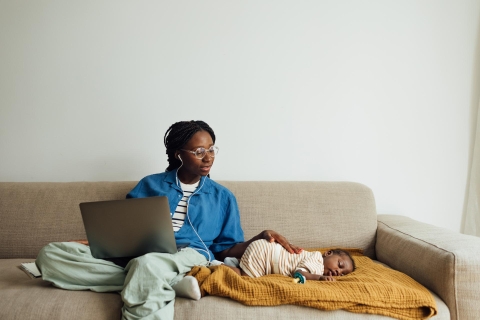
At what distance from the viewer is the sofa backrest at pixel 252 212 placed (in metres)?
2.06

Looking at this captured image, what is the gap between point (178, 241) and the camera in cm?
193

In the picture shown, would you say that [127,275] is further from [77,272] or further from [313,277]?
[313,277]

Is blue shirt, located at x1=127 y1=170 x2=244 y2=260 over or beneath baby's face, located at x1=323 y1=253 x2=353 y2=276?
over

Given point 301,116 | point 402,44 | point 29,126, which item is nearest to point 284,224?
point 301,116

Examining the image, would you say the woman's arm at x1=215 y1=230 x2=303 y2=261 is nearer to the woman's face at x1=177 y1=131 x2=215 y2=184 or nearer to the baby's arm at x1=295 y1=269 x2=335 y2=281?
the baby's arm at x1=295 y1=269 x2=335 y2=281

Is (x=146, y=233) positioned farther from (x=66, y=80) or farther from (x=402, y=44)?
(x=402, y=44)

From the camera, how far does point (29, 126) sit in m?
2.37

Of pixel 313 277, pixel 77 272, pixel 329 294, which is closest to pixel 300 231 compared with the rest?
pixel 313 277

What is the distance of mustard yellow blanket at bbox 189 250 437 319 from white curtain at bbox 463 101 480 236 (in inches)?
44.0

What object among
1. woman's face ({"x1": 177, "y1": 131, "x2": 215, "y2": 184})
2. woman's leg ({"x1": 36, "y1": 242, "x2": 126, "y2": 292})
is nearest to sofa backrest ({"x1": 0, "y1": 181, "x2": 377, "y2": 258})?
woman's face ({"x1": 177, "y1": 131, "x2": 215, "y2": 184})

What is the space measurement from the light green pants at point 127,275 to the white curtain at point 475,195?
1642 mm

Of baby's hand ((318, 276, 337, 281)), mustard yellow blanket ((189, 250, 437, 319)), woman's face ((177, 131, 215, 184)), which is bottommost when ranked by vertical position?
baby's hand ((318, 276, 337, 281))

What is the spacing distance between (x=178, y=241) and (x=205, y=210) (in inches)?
7.0

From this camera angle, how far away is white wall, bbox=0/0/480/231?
2.37 meters
